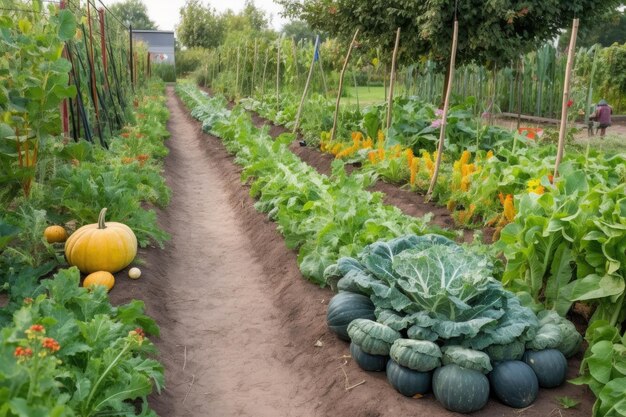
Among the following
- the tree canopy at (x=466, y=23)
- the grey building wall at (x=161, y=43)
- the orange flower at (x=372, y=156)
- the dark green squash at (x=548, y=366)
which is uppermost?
the grey building wall at (x=161, y=43)

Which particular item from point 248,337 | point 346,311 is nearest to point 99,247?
point 248,337

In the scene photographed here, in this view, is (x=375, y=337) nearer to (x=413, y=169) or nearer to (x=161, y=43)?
(x=413, y=169)

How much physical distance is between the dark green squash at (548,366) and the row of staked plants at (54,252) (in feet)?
7.93

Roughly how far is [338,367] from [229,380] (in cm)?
86

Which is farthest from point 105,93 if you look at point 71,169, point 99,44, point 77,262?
point 77,262

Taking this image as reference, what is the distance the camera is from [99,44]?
39.4 feet

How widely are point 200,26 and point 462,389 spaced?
192ft

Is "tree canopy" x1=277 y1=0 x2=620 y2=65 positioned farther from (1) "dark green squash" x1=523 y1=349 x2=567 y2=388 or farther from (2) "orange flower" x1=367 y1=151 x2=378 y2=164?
(1) "dark green squash" x1=523 y1=349 x2=567 y2=388

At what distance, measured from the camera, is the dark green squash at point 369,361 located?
4.25 metres

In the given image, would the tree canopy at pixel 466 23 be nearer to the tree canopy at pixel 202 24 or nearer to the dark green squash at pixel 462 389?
the dark green squash at pixel 462 389

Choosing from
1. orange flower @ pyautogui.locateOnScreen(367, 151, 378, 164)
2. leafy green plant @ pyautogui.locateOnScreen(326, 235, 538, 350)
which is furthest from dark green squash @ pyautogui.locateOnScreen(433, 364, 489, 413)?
orange flower @ pyautogui.locateOnScreen(367, 151, 378, 164)

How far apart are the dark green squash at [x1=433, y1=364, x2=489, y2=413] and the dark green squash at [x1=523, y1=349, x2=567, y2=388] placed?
15.8 inches

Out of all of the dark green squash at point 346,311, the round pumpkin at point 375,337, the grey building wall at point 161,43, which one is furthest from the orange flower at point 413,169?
the grey building wall at point 161,43

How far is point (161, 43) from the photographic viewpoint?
159 ft
